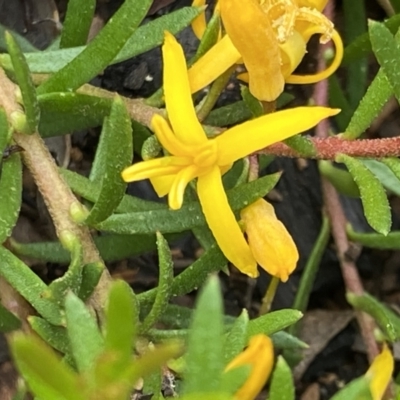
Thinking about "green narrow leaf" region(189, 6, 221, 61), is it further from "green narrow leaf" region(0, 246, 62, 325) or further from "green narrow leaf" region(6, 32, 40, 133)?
"green narrow leaf" region(0, 246, 62, 325)

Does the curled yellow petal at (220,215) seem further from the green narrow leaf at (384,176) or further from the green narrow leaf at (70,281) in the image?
the green narrow leaf at (384,176)

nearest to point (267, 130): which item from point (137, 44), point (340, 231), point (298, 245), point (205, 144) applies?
point (205, 144)

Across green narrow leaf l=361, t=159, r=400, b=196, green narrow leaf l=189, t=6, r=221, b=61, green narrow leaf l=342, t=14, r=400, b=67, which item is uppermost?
green narrow leaf l=189, t=6, r=221, b=61

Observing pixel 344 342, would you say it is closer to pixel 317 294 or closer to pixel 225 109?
pixel 317 294

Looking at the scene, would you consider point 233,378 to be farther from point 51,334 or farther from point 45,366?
point 51,334

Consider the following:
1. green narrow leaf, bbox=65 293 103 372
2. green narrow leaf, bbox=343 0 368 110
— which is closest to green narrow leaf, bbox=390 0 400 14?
green narrow leaf, bbox=343 0 368 110

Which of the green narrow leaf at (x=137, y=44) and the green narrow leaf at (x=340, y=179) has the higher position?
the green narrow leaf at (x=137, y=44)

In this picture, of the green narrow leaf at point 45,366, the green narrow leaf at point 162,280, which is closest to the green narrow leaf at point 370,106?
the green narrow leaf at point 162,280
